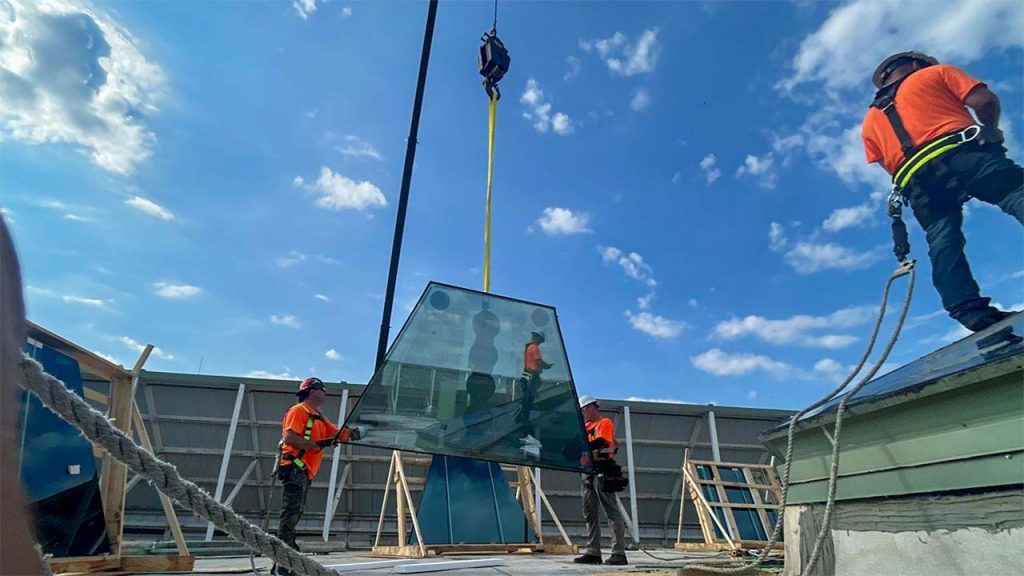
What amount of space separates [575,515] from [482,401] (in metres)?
6.89

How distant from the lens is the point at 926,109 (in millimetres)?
4176

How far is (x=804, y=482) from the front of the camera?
301cm

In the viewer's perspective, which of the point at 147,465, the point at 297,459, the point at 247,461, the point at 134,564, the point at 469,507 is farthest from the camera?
the point at 247,461

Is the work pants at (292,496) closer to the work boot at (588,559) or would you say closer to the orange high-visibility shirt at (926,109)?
the work boot at (588,559)

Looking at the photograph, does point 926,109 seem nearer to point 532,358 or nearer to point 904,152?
point 904,152

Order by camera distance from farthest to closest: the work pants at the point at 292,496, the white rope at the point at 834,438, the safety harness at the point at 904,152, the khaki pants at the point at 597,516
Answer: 1. the khaki pants at the point at 597,516
2. the work pants at the point at 292,496
3. the safety harness at the point at 904,152
4. the white rope at the point at 834,438

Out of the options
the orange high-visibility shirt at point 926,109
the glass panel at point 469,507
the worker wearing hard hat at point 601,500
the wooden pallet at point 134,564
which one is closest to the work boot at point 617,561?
the worker wearing hard hat at point 601,500

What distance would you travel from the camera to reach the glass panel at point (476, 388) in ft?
13.2

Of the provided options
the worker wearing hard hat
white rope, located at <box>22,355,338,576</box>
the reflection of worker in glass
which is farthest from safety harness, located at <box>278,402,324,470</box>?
white rope, located at <box>22,355,338,576</box>

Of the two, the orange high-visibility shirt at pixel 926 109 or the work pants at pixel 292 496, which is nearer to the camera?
the orange high-visibility shirt at pixel 926 109

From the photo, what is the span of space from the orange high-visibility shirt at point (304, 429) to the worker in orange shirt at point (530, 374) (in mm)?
1550

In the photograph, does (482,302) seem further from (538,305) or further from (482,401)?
(482,401)

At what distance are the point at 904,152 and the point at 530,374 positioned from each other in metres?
3.49

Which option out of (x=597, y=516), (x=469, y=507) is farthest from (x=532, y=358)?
(x=469, y=507)
